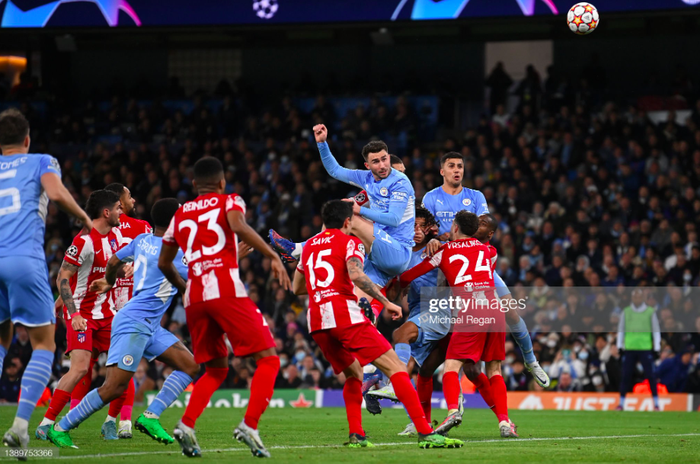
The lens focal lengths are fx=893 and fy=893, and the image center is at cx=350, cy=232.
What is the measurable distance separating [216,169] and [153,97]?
20.6 metres

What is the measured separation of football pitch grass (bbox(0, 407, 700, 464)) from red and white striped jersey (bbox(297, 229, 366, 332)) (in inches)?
46.9

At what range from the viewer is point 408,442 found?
9.13 metres

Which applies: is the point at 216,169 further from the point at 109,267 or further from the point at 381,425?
the point at 381,425

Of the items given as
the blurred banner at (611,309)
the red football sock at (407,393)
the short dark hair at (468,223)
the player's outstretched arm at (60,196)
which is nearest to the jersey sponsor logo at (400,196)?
the short dark hair at (468,223)

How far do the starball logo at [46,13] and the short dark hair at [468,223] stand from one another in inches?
551

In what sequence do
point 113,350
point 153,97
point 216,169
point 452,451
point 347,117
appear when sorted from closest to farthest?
point 216,169, point 452,451, point 113,350, point 347,117, point 153,97

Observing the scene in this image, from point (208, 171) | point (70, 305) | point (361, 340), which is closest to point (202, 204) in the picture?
point (208, 171)

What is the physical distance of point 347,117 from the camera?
2469 centimetres

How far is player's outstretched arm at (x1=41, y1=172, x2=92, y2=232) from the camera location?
702 cm

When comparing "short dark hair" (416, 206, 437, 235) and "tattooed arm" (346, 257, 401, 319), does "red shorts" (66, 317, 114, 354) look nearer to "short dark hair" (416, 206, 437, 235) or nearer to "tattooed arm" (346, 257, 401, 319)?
"tattooed arm" (346, 257, 401, 319)

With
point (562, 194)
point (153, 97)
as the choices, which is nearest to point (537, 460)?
point (562, 194)

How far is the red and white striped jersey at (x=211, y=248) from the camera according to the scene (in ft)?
23.7

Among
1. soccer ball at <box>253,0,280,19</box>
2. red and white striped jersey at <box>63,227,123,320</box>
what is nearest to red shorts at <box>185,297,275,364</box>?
red and white striped jersey at <box>63,227,123,320</box>

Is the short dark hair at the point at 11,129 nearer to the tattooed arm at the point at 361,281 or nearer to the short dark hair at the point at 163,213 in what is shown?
the short dark hair at the point at 163,213
